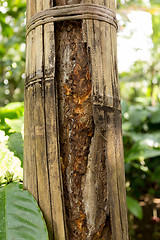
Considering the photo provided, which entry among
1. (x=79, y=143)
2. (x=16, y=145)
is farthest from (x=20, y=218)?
(x=16, y=145)

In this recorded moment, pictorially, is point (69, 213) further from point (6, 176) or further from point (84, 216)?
point (6, 176)

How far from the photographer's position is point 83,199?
0.58m

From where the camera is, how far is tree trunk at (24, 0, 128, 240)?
0.58m

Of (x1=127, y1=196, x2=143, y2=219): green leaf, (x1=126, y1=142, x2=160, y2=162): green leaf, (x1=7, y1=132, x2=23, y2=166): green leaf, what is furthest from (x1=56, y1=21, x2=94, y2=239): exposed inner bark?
(x1=127, y1=196, x2=143, y2=219): green leaf

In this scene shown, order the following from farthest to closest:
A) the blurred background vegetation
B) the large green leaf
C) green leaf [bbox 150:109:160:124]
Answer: green leaf [bbox 150:109:160:124] < the blurred background vegetation < the large green leaf

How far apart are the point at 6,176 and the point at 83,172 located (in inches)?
11.9

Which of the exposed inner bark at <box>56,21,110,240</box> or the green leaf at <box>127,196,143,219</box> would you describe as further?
the green leaf at <box>127,196,143,219</box>

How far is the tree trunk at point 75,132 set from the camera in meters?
0.58

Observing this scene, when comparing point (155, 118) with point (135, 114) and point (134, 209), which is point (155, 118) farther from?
point (134, 209)

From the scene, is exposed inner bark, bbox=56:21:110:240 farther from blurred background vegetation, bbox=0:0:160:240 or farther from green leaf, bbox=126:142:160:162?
green leaf, bbox=126:142:160:162

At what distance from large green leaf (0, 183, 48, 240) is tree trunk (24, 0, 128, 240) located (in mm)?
20

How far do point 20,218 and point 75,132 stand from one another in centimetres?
26

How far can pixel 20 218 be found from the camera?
1.98 ft

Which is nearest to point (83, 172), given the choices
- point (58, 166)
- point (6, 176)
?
point (58, 166)
